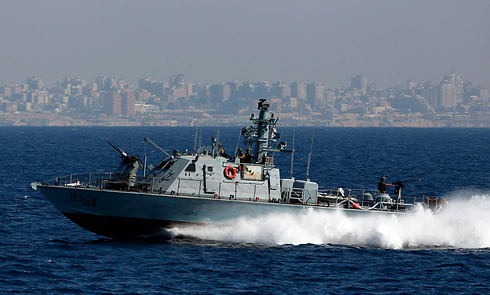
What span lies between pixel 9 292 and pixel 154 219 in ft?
24.6

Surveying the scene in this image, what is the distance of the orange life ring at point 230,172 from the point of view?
27281 mm

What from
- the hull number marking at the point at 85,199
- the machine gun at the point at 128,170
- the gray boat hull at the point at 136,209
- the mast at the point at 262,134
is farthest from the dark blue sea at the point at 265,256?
the mast at the point at 262,134

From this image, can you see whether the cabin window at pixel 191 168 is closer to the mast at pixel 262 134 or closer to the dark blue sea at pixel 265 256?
the dark blue sea at pixel 265 256

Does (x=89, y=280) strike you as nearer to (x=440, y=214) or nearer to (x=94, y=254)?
(x=94, y=254)

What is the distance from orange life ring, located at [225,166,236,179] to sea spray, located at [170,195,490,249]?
207 cm

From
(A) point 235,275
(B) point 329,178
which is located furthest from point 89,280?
(B) point 329,178

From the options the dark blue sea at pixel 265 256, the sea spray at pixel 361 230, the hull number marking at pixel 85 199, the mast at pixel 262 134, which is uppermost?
the mast at pixel 262 134

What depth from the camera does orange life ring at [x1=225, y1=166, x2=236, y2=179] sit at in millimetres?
27281

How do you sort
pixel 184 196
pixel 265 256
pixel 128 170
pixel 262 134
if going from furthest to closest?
1. pixel 262 134
2. pixel 128 170
3. pixel 184 196
4. pixel 265 256

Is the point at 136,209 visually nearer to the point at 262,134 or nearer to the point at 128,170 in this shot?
the point at 128,170

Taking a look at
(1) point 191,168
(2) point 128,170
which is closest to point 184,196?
(1) point 191,168

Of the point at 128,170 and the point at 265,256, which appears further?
the point at 128,170

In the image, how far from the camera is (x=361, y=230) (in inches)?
1099

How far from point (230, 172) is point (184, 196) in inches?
99.9
